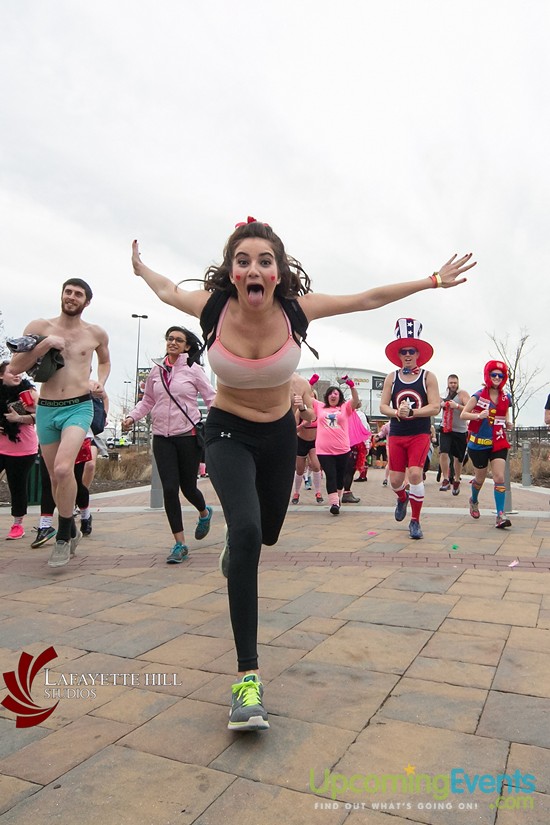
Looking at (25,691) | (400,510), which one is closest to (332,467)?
(400,510)

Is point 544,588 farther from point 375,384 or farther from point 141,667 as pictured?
point 375,384

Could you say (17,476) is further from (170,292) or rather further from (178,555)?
(170,292)

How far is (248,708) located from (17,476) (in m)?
5.11

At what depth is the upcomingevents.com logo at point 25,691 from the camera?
235 cm

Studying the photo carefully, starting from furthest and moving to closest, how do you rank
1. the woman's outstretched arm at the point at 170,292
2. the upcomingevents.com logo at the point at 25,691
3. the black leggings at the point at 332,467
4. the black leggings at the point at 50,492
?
the black leggings at the point at 332,467 < the black leggings at the point at 50,492 < the woman's outstretched arm at the point at 170,292 < the upcomingevents.com logo at the point at 25,691

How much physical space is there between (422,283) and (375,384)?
8586 centimetres

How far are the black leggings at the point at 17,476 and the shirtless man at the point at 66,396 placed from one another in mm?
1320

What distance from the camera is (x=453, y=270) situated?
345 cm

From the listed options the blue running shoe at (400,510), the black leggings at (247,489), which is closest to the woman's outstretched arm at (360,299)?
the black leggings at (247,489)

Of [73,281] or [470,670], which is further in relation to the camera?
[73,281]

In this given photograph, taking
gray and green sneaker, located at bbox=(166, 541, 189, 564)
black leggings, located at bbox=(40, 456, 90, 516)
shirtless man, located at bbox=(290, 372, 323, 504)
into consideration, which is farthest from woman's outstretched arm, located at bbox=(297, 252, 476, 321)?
black leggings, located at bbox=(40, 456, 90, 516)

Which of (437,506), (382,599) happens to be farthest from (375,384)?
(382,599)

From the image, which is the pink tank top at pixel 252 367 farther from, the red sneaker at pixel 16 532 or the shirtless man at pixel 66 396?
the red sneaker at pixel 16 532

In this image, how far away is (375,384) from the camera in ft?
289
